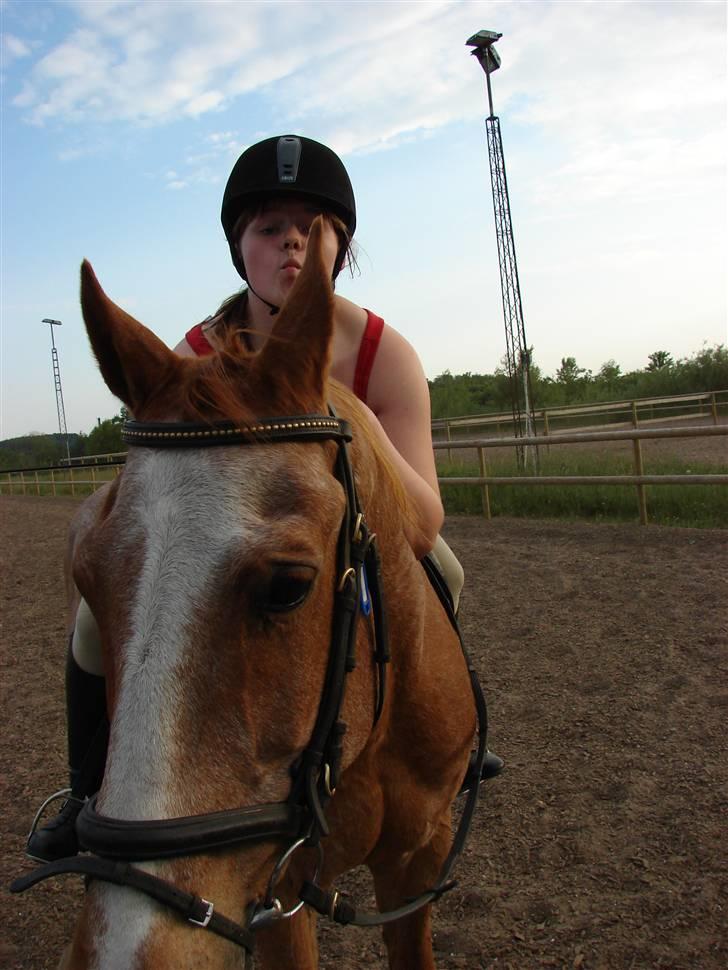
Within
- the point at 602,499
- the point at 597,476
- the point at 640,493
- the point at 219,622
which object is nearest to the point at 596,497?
the point at 602,499

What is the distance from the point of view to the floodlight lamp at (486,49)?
13352 millimetres

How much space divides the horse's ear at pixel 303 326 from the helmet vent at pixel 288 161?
859 mm

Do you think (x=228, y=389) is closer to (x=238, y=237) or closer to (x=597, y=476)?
(x=238, y=237)

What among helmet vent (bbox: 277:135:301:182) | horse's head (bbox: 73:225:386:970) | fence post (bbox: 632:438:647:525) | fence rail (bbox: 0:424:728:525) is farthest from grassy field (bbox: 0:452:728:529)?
horse's head (bbox: 73:225:386:970)

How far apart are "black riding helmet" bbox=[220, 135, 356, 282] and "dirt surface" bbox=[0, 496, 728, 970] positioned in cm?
273

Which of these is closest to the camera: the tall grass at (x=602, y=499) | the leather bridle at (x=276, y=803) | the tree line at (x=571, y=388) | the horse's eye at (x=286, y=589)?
the leather bridle at (x=276, y=803)

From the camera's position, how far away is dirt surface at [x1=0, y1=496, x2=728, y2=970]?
8.77 feet

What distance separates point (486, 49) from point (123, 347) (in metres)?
15.0

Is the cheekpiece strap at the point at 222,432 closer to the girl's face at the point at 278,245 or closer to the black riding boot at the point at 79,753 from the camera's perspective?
the girl's face at the point at 278,245

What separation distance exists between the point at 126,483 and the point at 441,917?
8.01ft

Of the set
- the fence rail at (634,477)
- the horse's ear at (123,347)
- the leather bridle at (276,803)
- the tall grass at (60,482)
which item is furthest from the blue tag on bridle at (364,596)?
the tall grass at (60,482)

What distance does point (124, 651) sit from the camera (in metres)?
1.10

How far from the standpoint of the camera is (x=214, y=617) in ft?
3.62

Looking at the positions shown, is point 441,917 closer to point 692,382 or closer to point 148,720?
point 148,720
